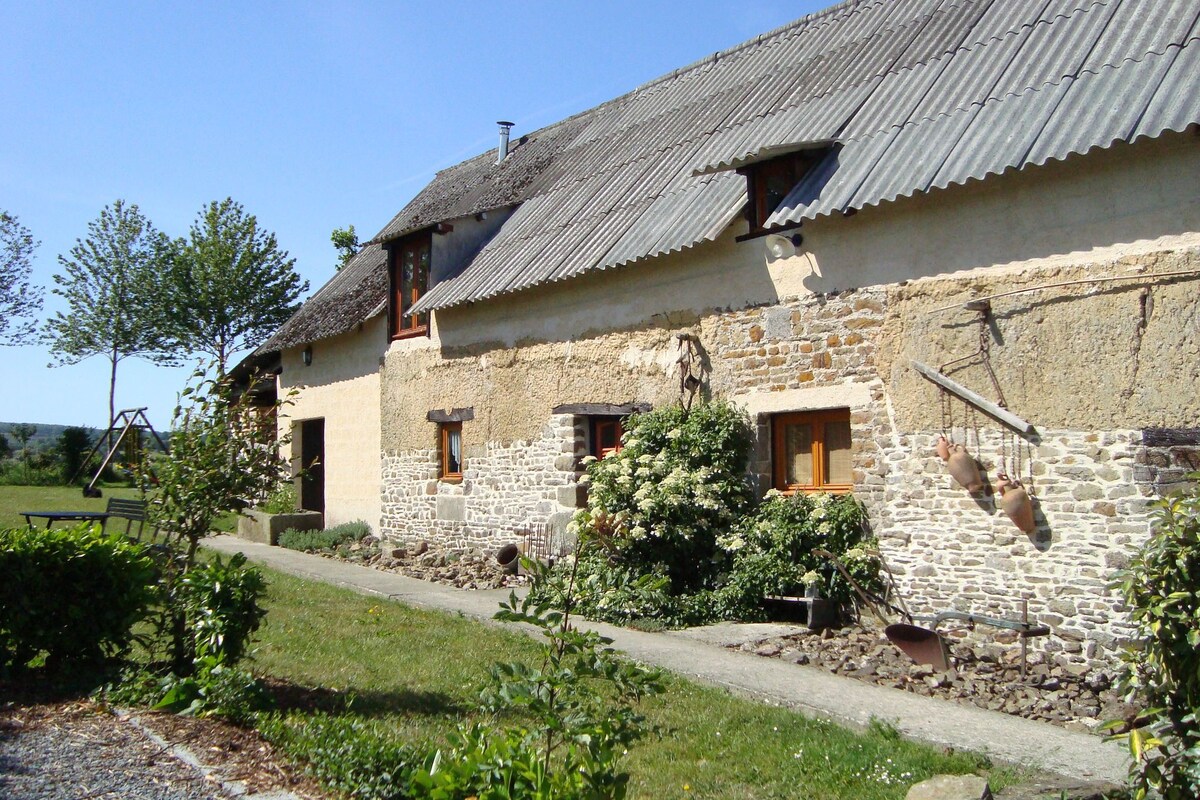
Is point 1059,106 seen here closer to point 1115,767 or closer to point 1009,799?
point 1115,767

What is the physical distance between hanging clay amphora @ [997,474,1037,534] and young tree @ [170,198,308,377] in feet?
106

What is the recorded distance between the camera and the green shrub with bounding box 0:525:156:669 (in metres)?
6.15

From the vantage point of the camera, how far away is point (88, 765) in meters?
4.83

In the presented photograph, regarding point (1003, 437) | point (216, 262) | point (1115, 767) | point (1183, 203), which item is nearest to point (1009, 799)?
point (1115, 767)

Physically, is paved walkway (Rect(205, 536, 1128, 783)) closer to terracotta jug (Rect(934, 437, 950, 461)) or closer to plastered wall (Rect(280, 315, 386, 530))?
terracotta jug (Rect(934, 437, 950, 461))

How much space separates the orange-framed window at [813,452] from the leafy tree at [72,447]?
27488 mm

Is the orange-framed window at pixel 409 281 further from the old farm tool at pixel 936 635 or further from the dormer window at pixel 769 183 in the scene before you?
the old farm tool at pixel 936 635

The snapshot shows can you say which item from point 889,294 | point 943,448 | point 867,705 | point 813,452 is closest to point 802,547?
point 813,452

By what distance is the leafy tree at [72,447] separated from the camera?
31391mm

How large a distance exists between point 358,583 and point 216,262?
26.5 m

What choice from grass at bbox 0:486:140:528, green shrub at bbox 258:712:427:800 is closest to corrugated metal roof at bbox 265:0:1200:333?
green shrub at bbox 258:712:427:800

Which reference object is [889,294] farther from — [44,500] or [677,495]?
[44,500]

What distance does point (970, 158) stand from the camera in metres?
8.41

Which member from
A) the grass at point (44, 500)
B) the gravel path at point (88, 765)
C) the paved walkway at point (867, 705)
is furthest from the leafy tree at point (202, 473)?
the grass at point (44, 500)
